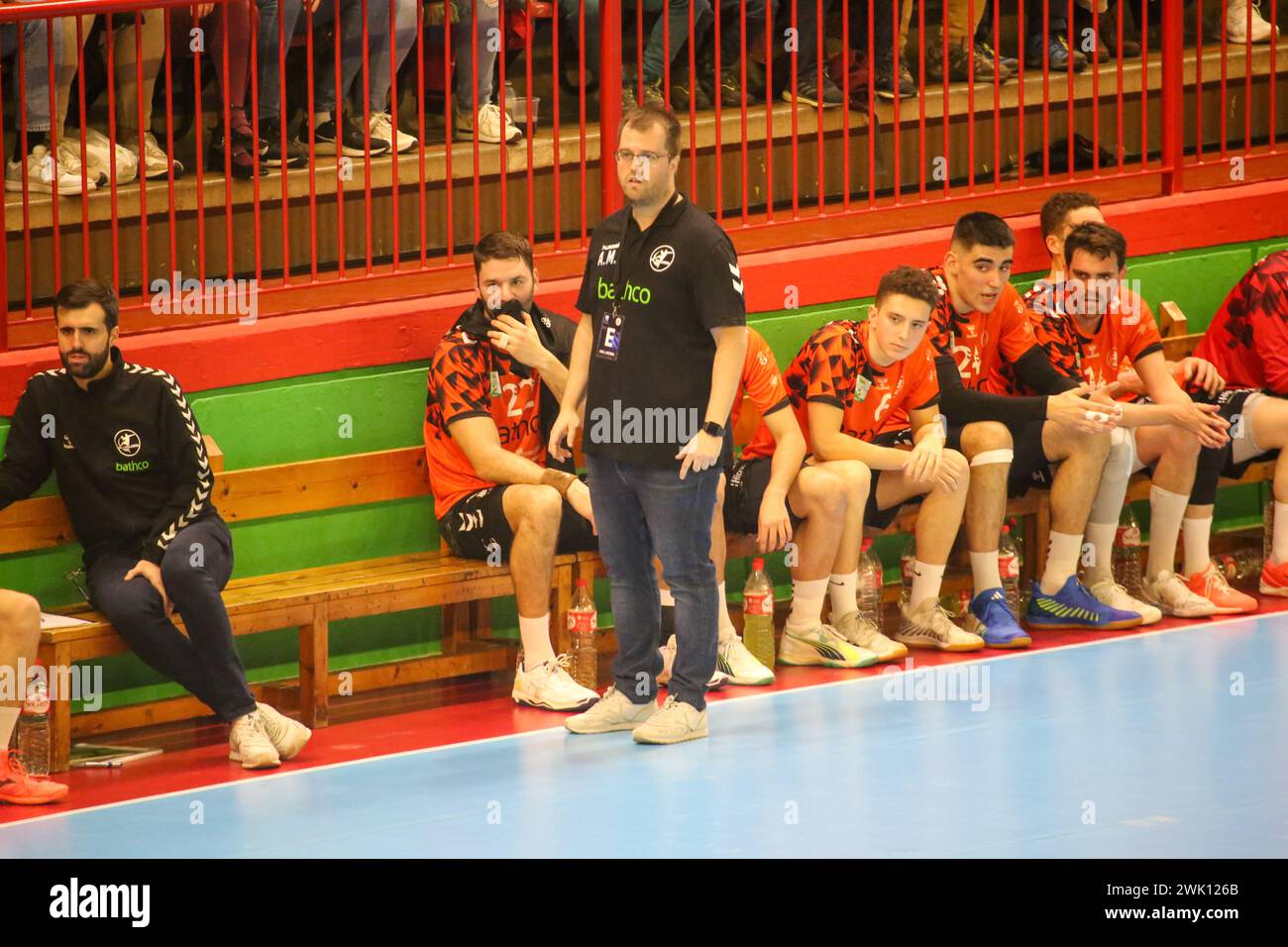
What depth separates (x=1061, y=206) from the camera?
866cm

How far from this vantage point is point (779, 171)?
9211 millimetres

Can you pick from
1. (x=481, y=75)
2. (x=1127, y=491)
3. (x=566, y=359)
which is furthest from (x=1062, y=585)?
(x=481, y=75)

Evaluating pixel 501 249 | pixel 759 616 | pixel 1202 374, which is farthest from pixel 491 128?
pixel 1202 374

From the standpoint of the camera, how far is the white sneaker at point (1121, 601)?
26.8 ft

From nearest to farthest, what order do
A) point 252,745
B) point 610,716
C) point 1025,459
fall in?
point 252,745, point 610,716, point 1025,459

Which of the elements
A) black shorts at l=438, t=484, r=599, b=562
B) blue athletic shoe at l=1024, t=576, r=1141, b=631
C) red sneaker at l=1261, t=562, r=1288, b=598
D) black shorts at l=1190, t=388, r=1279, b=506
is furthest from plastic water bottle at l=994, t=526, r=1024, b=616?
black shorts at l=438, t=484, r=599, b=562

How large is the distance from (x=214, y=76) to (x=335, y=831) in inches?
144

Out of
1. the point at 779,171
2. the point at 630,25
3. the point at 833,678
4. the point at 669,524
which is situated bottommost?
the point at 833,678

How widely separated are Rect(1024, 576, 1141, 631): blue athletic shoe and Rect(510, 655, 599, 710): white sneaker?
6.34ft

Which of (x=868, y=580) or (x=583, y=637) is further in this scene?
(x=868, y=580)

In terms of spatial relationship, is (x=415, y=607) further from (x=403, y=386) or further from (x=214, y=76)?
(x=214, y=76)

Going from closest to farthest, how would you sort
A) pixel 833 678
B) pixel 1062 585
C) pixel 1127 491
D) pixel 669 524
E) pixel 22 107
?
pixel 669 524, pixel 22 107, pixel 833 678, pixel 1062 585, pixel 1127 491

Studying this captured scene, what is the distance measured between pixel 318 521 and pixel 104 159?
1564 millimetres

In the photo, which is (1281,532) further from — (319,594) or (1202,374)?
(319,594)
